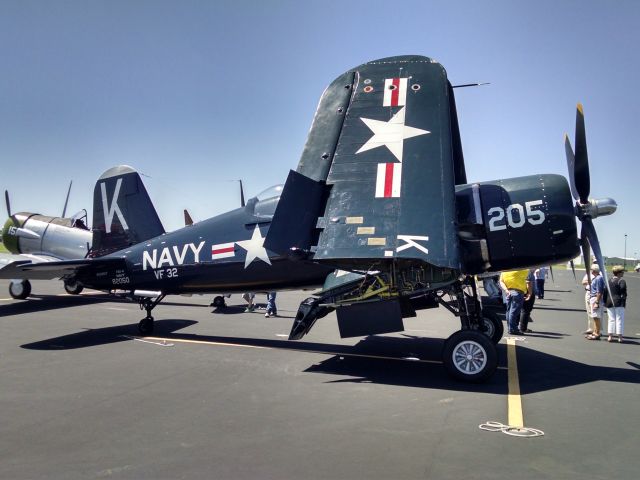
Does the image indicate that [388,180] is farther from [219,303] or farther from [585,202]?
[219,303]

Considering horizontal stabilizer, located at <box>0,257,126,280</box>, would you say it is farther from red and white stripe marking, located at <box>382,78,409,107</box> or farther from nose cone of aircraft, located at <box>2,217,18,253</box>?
nose cone of aircraft, located at <box>2,217,18,253</box>

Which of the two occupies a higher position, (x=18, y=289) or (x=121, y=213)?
(x=121, y=213)

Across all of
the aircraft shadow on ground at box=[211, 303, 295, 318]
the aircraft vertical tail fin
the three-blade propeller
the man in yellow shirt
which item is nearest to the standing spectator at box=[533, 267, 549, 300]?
the man in yellow shirt

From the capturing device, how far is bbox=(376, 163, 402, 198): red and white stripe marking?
6574mm

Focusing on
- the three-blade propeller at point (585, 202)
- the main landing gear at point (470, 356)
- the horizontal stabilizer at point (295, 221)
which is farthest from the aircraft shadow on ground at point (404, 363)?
the horizontal stabilizer at point (295, 221)

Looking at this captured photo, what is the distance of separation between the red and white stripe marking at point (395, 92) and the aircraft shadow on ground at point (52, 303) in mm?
10899

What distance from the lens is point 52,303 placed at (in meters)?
16.1

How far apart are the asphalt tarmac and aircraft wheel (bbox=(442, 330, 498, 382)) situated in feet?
0.55

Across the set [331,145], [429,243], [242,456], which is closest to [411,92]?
[331,145]

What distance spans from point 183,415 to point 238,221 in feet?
15.6

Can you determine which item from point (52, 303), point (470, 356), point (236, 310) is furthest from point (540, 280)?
point (52, 303)

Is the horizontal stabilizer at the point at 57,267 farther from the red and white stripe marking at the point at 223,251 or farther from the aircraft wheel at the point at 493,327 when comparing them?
the aircraft wheel at the point at 493,327

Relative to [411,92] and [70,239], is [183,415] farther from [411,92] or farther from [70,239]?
[70,239]

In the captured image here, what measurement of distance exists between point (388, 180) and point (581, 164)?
3014 millimetres
